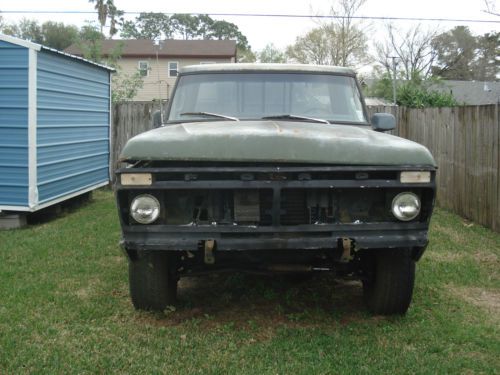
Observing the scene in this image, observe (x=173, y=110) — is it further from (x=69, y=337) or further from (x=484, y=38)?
(x=484, y=38)

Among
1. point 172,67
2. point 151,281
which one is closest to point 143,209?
point 151,281

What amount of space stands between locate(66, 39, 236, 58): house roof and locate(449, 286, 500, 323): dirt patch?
32.7 m

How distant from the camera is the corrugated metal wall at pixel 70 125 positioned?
8.28 meters

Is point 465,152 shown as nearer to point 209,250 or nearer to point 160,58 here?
point 209,250

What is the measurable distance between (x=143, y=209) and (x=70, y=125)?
6.23 m

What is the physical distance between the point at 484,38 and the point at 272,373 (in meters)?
45.1

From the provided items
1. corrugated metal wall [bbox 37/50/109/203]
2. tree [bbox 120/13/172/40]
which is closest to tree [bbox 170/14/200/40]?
tree [bbox 120/13/172/40]

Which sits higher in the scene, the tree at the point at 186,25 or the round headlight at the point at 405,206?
the tree at the point at 186,25

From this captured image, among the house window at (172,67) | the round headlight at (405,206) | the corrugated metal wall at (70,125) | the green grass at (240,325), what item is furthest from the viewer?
the house window at (172,67)

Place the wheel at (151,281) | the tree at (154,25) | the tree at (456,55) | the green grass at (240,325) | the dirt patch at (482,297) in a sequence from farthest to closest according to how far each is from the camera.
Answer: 1. the tree at (154,25)
2. the tree at (456,55)
3. the dirt patch at (482,297)
4. the wheel at (151,281)
5. the green grass at (240,325)

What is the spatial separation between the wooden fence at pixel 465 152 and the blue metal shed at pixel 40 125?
6.14 metres

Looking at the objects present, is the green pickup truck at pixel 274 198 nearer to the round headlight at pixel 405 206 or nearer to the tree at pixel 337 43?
the round headlight at pixel 405 206

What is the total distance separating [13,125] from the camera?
7855 millimetres

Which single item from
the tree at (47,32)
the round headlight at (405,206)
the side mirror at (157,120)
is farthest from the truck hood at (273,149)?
the tree at (47,32)
